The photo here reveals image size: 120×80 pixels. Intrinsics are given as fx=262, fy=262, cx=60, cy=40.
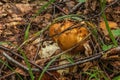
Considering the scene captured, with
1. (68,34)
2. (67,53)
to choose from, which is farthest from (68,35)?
(67,53)

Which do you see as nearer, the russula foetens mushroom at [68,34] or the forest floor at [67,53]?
the forest floor at [67,53]

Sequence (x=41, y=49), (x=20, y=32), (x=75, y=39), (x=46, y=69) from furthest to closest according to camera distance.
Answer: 1. (x=20, y=32)
2. (x=41, y=49)
3. (x=75, y=39)
4. (x=46, y=69)

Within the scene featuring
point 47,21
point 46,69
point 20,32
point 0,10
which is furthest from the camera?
point 0,10

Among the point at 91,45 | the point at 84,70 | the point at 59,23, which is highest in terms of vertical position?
the point at 59,23

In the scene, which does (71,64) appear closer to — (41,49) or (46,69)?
(46,69)

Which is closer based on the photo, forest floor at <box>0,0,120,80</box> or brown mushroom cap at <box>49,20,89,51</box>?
forest floor at <box>0,0,120,80</box>

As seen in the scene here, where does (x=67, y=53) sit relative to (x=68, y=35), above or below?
below

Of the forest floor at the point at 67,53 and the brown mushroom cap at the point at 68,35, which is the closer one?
the forest floor at the point at 67,53

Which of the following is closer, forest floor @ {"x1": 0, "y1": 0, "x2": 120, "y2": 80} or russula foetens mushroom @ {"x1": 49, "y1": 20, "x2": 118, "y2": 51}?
forest floor @ {"x1": 0, "y1": 0, "x2": 120, "y2": 80}

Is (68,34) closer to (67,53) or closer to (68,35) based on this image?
(68,35)

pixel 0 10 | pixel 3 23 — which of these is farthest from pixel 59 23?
pixel 0 10

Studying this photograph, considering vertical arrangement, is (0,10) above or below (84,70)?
above
